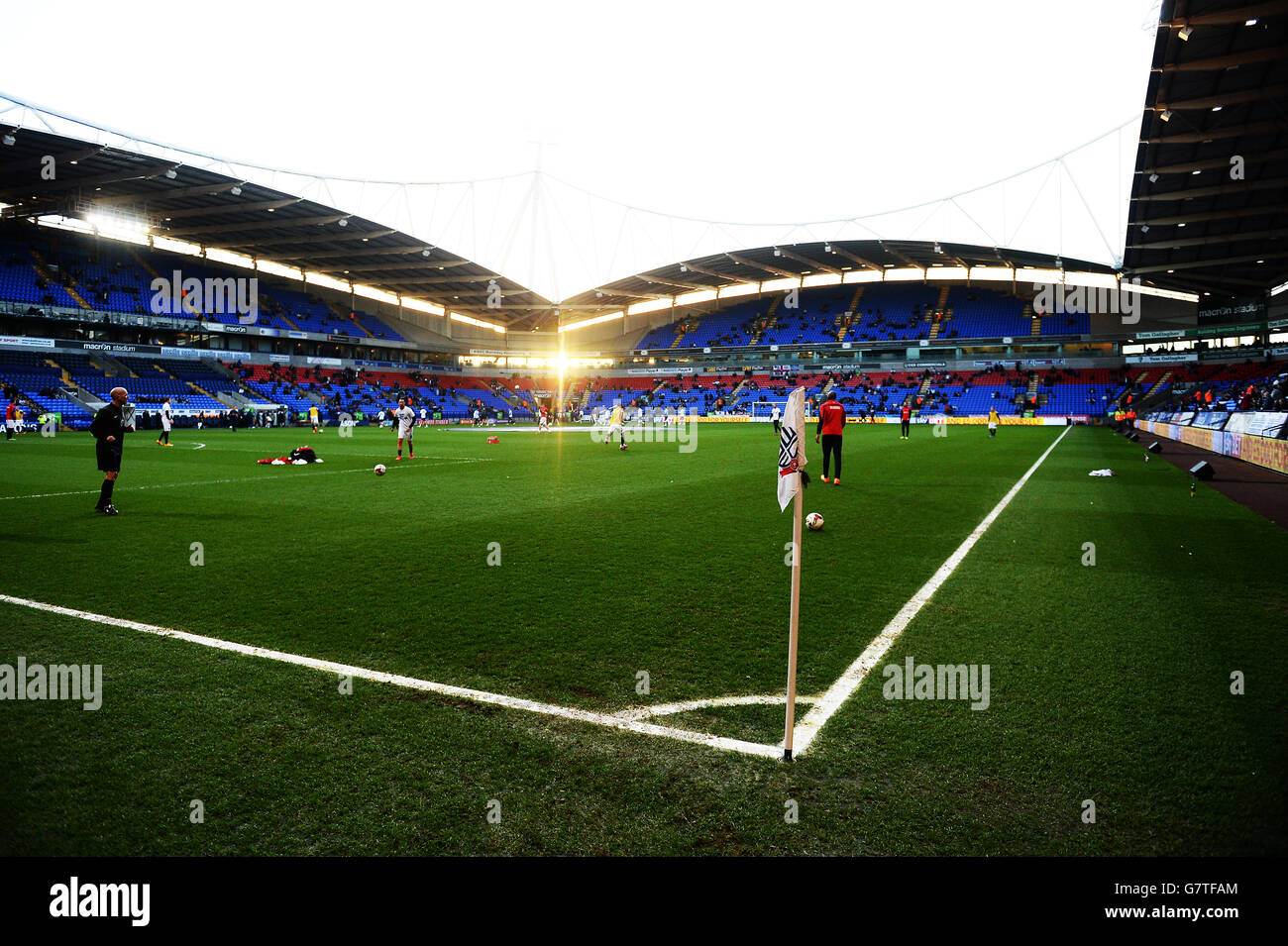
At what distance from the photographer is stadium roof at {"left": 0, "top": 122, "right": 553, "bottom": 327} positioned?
129 feet

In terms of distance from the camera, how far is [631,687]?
416 centimetres

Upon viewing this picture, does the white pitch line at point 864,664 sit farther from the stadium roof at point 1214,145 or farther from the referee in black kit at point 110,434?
the stadium roof at point 1214,145

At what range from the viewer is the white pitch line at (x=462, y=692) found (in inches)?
139

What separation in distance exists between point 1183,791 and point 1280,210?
45.9 m

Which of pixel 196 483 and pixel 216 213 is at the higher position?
pixel 216 213

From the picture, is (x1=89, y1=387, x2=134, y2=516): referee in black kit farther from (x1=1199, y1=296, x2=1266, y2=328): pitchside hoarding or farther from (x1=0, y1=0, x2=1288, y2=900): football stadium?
(x1=1199, y1=296, x2=1266, y2=328): pitchside hoarding

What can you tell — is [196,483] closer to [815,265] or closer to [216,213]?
[216,213]

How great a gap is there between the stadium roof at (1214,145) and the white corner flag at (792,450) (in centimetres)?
2503

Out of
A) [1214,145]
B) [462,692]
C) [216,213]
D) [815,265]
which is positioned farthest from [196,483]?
[815,265]

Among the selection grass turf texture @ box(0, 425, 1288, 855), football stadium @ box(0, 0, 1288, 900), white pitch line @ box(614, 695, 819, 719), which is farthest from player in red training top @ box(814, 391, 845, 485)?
white pitch line @ box(614, 695, 819, 719)

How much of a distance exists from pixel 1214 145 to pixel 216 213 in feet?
194

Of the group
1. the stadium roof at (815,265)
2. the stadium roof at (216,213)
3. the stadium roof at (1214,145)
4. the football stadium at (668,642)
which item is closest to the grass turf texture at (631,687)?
the football stadium at (668,642)

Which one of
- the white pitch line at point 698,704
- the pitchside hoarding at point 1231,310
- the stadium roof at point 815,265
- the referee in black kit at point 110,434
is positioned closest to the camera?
the white pitch line at point 698,704

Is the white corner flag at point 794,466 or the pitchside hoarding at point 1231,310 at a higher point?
the pitchside hoarding at point 1231,310
